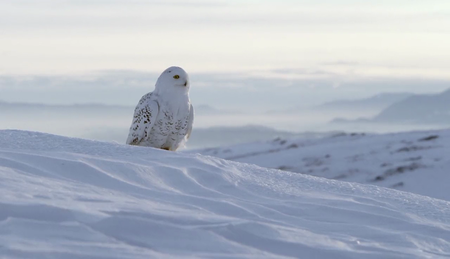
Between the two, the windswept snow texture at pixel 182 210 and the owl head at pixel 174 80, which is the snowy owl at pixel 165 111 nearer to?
the owl head at pixel 174 80

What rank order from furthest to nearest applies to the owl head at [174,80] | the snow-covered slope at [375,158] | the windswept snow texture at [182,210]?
the snow-covered slope at [375,158] → the owl head at [174,80] → the windswept snow texture at [182,210]

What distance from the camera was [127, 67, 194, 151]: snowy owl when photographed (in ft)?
22.3

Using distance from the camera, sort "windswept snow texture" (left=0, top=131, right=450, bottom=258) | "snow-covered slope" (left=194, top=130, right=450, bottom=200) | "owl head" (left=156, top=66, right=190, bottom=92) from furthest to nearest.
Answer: "snow-covered slope" (left=194, top=130, right=450, bottom=200) < "owl head" (left=156, top=66, right=190, bottom=92) < "windswept snow texture" (left=0, top=131, right=450, bottom=258)

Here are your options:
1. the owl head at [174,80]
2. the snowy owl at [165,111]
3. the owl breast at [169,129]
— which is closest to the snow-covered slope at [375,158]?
the owl breast at [169,129]

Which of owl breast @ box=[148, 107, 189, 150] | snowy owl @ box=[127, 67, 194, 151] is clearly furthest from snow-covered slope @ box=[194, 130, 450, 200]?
snowy owl @ box=[127, 67, 194, 151]

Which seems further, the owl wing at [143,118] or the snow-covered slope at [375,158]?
the snow-covered slope at [375,158]

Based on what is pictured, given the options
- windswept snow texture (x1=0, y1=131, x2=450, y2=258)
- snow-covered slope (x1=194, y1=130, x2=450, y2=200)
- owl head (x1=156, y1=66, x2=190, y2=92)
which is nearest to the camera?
windswept snow texture (x1=0, y1=131, x2=450, y2=258)

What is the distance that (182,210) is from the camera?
3693mm

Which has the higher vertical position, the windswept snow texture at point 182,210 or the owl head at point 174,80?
the owl head at point 174,80

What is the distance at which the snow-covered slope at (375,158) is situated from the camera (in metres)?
9.30

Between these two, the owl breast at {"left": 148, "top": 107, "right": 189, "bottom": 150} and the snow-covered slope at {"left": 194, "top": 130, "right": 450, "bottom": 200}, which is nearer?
the owl breast at {"left": 148, "top": 107, "right": 189, "bottom": 150}

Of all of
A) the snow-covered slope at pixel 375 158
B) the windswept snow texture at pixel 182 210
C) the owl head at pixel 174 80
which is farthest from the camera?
the snow-covered slope at pixel 375 158

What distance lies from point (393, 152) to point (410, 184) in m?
1.14

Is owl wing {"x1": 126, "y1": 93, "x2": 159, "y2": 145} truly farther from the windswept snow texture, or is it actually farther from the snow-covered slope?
the snow-covered slope
